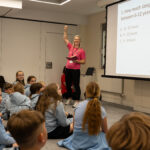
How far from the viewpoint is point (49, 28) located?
21.2ft

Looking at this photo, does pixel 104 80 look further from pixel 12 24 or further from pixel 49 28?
pixel 12 24

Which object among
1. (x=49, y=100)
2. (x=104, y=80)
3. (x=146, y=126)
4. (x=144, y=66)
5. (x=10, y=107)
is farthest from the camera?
(x=104, y=80)

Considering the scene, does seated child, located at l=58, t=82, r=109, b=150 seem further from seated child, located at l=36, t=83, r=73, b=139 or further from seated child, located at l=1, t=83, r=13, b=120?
seated child, located at l=1, t=83, r=13, b=120

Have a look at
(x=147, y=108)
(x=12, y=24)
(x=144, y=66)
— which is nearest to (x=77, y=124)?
(x=144, y=66)

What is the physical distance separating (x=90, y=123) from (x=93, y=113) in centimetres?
11

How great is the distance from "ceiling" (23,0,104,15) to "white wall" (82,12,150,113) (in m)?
0.35

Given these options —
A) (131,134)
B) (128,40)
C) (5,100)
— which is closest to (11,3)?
(5,100)

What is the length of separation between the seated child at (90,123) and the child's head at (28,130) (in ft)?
3.65

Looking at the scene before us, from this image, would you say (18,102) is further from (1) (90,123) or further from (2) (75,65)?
(2) (75,65)

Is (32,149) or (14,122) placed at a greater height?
(14,122)

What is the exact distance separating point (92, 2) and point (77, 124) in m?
3.75

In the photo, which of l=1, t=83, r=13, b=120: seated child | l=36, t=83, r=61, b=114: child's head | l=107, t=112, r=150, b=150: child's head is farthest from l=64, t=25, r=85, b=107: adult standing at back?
l=107, t=112, r=150, b=150: child's head

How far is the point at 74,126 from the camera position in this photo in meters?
2.49

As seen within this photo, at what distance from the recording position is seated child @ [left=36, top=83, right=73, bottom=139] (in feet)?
8.84
